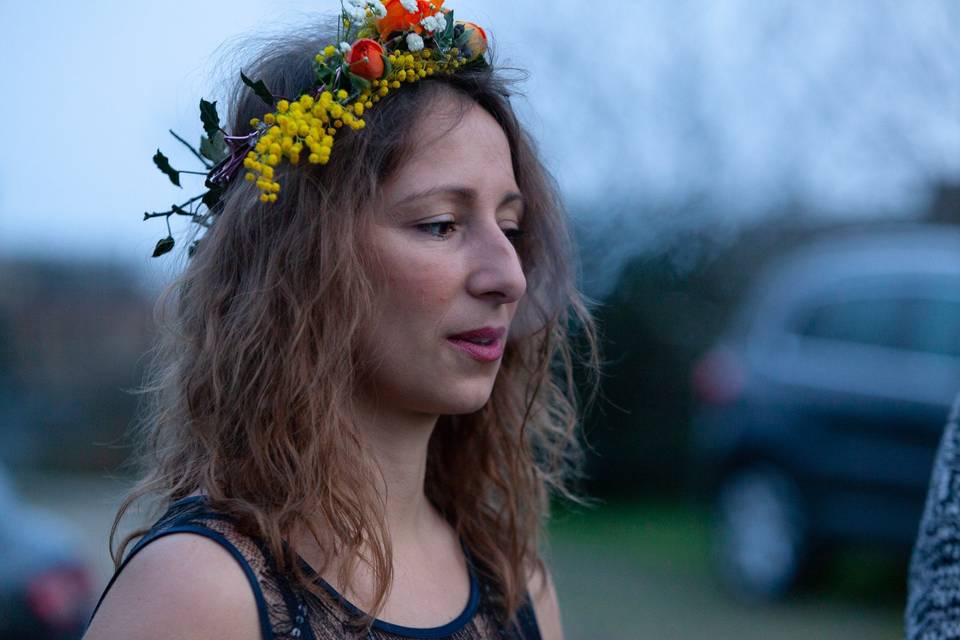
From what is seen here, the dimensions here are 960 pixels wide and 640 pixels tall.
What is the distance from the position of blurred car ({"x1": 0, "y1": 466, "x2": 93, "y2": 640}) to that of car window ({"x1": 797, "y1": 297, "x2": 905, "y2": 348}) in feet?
12.4

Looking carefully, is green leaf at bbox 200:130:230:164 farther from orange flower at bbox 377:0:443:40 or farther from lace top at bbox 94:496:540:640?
lace top at bbox 94:496:540:640

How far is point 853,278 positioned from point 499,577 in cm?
428

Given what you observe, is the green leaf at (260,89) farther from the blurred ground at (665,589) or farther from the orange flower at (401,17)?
the blurred ground at (665,589)

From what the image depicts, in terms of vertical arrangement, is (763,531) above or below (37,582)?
below

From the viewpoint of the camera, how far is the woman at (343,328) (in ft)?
5.55

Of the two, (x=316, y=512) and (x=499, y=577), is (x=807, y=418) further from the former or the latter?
(x=316, y=512)

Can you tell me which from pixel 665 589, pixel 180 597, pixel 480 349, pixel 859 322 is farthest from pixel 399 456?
pixel 665 589

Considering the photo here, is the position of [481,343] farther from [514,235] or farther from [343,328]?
[514,235]

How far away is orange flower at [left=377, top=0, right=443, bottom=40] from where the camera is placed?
6.37 ft

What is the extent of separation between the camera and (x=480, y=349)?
183 centimetres

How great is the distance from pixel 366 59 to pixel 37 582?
2695 millimetres

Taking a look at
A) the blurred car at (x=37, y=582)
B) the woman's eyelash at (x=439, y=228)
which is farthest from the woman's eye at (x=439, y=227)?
the blurred car at (x=37, y=582)

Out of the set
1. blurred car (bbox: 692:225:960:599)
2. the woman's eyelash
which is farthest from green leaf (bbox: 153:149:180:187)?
blurred car (bbox: 692:225:960:599)

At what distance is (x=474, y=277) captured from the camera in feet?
5.91
